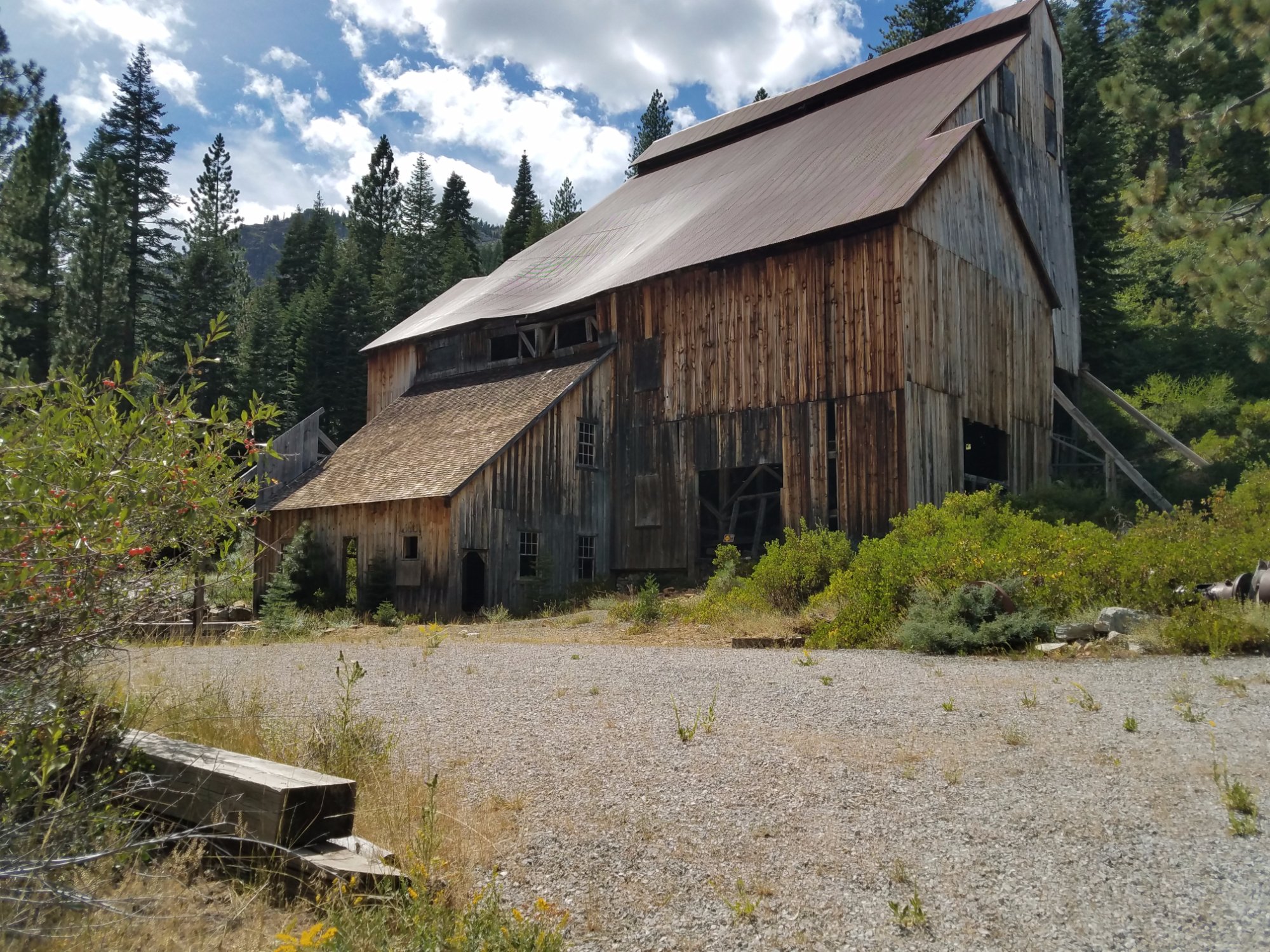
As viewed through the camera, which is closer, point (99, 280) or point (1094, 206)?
point (1094, 206)

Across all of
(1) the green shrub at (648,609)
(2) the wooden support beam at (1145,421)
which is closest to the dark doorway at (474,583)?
(1) the green shrub at (648,609)

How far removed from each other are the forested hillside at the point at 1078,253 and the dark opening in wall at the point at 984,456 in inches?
78.7

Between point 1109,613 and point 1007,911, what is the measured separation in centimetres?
771

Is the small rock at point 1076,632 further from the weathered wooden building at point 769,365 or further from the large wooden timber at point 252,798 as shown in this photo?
the large wooden timber at point 252,798

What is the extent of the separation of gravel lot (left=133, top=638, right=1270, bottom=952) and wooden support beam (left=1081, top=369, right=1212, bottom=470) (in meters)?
18.6

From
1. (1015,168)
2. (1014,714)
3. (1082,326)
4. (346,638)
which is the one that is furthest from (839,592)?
(1082,326)

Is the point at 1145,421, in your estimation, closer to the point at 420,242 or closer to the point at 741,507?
the point at 741,507

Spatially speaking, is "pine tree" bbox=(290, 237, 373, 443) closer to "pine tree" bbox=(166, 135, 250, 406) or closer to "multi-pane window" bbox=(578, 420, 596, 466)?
"pine tree" bbox=(166, 135, 250, 406)

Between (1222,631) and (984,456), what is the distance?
60.2ft

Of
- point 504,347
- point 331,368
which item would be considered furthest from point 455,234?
point 504,347

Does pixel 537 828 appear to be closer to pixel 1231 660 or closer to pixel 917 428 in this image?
pixel 1231 660

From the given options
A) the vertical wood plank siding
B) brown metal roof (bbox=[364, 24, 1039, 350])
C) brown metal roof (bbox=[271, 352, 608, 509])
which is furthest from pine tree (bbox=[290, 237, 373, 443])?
the vertical wood plank siding

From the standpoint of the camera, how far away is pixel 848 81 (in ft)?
94.7

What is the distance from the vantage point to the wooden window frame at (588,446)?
2366 cm
